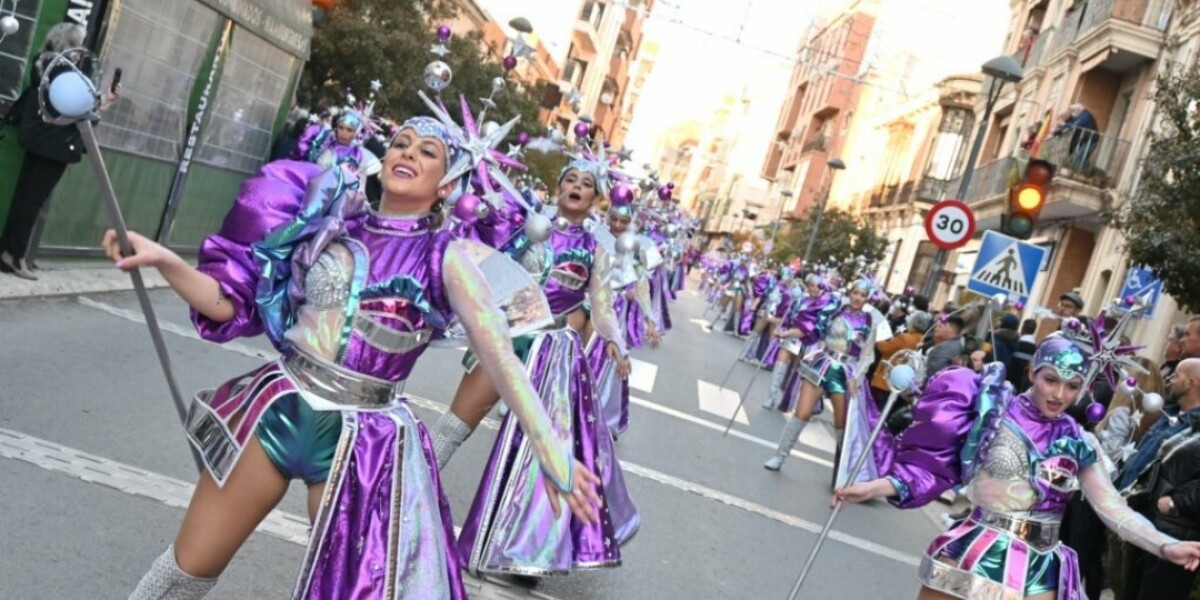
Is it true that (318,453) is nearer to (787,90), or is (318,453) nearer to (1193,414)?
(1193,414)

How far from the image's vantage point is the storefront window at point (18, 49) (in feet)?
33.6

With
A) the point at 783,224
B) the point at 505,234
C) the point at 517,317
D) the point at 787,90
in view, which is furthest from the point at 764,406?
the point at 787,90

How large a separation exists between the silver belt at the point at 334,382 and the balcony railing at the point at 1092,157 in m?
23.5

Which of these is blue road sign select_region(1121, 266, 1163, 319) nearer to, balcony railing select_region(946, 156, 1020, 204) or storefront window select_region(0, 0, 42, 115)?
storefront window select_region(0, 0, 42, 115)

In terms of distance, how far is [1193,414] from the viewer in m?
7.59

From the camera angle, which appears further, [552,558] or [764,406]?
[764,406]

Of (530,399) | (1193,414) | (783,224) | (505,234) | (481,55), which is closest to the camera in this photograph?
(530,399)

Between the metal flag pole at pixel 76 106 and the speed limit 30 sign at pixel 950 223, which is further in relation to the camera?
the speed limit 30 sign at pixel 950 223

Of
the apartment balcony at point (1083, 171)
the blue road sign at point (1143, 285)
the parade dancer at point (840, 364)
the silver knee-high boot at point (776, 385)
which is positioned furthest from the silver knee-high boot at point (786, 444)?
the apartment balcony at point (1083, 171)

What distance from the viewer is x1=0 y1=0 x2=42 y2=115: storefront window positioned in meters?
10.2

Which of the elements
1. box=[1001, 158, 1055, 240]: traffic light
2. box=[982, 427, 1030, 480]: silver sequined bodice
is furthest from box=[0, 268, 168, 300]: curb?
box=[1001, 158, 1055, 240]: traffic light

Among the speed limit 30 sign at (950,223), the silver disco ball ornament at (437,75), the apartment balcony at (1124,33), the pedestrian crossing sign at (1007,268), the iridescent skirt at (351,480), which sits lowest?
the iridescent skirt at (351,480)

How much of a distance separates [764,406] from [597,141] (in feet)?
33.1

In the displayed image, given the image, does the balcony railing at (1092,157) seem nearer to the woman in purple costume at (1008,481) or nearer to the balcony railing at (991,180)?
the balcony railing at (991,180)
